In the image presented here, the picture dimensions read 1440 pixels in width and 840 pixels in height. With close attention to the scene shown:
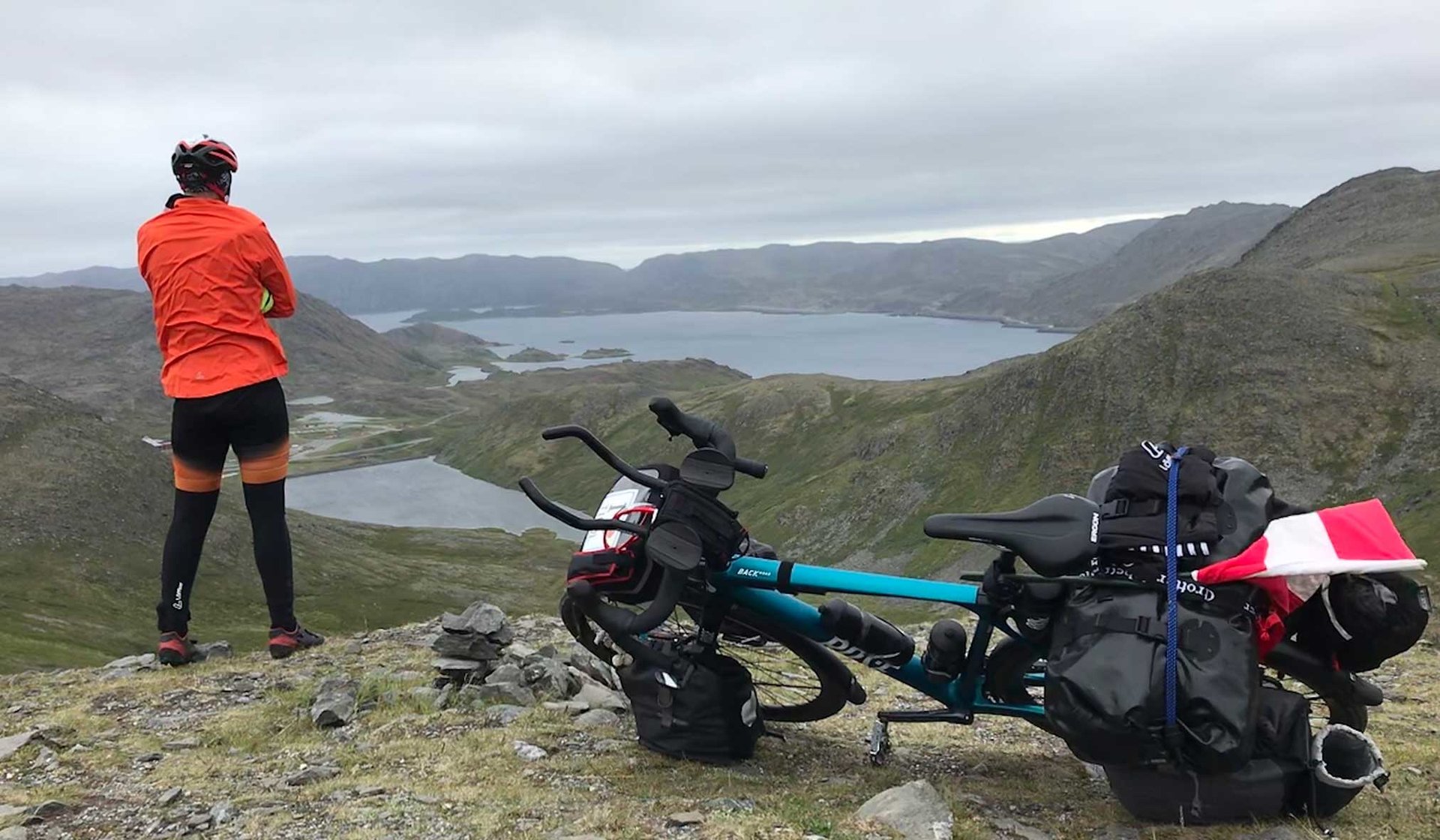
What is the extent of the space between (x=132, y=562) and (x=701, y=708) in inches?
3181

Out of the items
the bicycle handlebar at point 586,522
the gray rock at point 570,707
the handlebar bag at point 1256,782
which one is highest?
the bicycle handlebar at point 586,522

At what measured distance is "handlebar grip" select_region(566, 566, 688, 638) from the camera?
6.05 m

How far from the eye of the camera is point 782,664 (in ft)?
25.6

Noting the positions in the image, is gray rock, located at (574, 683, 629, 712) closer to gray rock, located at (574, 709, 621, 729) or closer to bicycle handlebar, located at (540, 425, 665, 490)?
gray rock, located at (574, 709, 621, 729)

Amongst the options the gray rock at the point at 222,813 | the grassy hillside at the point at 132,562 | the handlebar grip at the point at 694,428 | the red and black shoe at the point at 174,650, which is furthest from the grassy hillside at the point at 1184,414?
the gray rock at the point at 222,813

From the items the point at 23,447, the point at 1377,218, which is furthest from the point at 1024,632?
the point at 1377,218

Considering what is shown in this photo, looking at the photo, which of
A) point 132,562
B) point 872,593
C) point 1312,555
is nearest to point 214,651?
point 872,593

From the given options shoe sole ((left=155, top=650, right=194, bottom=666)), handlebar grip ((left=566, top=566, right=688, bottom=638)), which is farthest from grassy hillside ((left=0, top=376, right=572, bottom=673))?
handlebar grip ((left=566, top=566, right=688, bottom=638))

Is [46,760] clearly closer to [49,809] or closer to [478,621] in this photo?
[49,809]

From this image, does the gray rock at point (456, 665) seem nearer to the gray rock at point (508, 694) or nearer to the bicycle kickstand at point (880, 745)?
the gray rock at point (508, 694)

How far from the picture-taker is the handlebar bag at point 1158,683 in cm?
501

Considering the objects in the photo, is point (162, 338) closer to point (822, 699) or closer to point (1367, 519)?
point (822, 699)

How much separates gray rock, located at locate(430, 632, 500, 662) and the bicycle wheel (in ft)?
A: 10.2

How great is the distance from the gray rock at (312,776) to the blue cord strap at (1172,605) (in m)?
5.62
